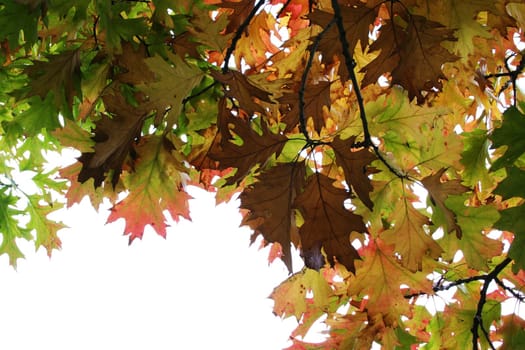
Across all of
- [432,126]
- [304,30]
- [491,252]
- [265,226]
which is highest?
[304,30]

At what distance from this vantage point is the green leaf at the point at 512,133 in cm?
80

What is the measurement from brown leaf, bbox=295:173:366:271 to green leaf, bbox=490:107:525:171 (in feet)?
0.84

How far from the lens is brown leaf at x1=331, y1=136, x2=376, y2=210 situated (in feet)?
2.66

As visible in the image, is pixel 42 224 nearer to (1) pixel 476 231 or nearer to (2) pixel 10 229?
(2) pixel 10 229

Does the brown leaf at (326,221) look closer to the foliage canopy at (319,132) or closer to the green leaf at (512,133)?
the foliage canopy at (319,132)

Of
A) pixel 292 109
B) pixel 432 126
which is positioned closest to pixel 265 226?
pixel 292 109

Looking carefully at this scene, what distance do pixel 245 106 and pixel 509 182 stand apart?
1.41ft

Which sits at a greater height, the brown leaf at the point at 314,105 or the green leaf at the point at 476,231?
the brown leaf at the point at 314,105

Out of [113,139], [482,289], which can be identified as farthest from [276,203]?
[482,289]

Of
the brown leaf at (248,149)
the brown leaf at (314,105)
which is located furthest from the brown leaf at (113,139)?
the brown leaf at (314,105)

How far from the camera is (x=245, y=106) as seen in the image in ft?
2.92

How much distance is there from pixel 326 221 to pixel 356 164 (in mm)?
101

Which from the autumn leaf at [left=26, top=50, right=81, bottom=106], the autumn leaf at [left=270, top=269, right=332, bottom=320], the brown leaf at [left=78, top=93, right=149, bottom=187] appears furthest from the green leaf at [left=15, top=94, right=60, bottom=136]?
the autumn leaf at [left=270, top=269, right=332, bottom=320]

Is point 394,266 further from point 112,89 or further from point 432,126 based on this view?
point 112,89
